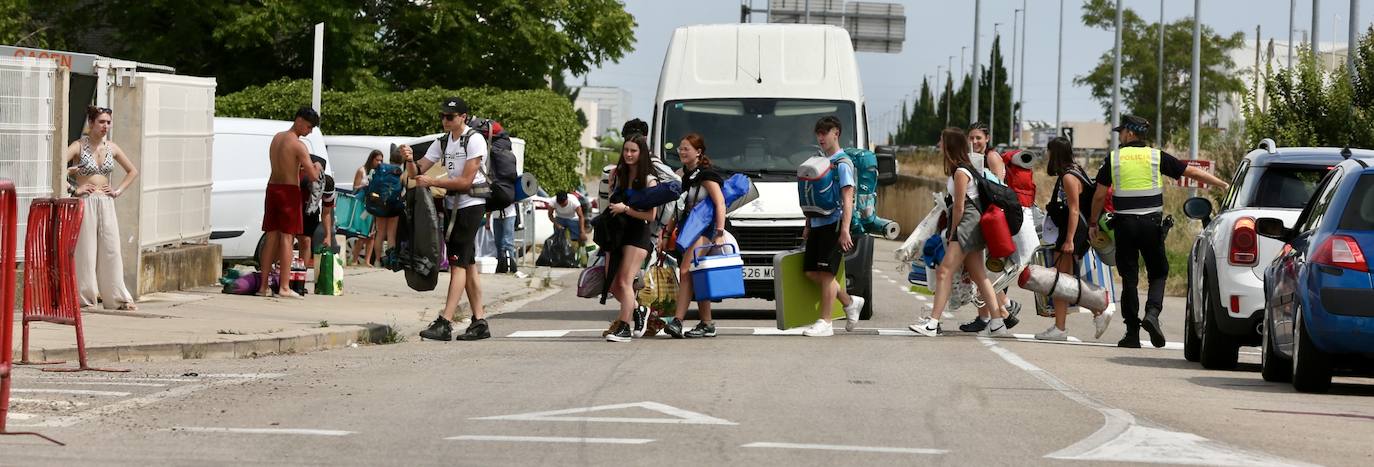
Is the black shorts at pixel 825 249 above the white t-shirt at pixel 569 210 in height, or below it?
below

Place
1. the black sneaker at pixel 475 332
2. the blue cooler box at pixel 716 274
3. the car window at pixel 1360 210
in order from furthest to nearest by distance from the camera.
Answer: the blue cooler box at pixel 716 274 → the black sneaker at pixel 475 332 → the car window at pixel 1360 210

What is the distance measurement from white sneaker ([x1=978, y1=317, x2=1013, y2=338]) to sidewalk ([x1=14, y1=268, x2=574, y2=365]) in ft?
14.9

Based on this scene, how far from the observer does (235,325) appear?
48.1 feet

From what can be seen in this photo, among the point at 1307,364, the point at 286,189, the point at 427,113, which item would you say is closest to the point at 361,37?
the point at 427,113

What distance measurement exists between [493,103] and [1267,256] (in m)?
26.8

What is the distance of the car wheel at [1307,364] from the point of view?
11297mm

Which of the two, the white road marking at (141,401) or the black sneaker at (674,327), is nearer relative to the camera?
the white road marking at (141,401)

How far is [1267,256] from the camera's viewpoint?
13.2 meters

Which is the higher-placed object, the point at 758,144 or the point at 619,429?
the point at 758,144

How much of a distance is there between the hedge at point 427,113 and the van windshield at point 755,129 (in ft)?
64.0

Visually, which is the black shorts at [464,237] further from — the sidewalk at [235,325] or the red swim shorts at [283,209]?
the red swim shorts at [283,209]

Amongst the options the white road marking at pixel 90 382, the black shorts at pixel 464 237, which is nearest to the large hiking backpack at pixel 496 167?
the black shorts at pixel 464 237

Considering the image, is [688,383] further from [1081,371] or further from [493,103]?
[493,103]

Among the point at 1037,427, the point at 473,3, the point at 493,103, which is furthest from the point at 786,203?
the point at 473,3
